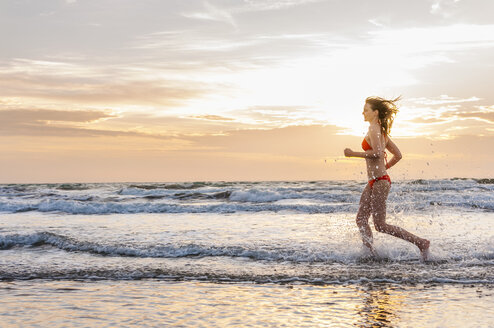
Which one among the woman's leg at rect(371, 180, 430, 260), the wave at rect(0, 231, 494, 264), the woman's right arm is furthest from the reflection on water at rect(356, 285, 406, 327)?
the woman's right arm

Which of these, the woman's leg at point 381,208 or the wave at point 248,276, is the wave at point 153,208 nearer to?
the woman's leg at point 381,208

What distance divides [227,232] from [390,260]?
441cm

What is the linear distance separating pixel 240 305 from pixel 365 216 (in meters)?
3.06

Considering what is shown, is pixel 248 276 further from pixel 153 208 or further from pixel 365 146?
pixel 153 208

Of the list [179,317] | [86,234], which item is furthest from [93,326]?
[86,234]

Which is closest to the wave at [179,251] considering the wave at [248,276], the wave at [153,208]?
the wave at [248,276]

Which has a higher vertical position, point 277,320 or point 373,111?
point 373,111

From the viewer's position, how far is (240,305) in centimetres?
487

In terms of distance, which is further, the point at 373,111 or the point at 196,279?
the point at 373,111

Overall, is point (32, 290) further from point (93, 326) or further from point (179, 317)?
point (179, 317)

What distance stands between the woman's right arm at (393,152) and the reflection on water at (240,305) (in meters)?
2.14

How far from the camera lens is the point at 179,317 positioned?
14.8 ft

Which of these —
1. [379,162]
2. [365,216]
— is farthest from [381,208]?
[379,162]

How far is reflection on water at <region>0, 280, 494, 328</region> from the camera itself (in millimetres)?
4312
